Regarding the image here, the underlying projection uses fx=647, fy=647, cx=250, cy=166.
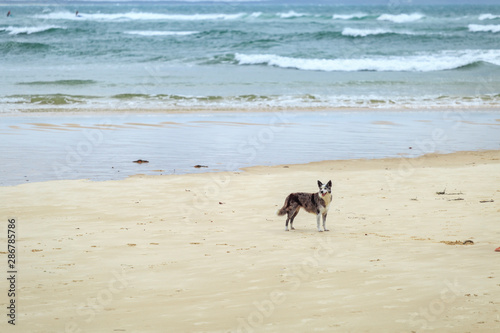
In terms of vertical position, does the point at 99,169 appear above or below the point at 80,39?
below

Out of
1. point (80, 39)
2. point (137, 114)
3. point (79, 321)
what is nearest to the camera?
point (79, 321)

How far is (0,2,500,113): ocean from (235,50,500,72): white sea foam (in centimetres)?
6

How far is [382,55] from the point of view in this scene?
44.2 metres

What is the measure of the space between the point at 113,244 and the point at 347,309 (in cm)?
355

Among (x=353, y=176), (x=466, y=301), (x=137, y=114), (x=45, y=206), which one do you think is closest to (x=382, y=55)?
(x=137, y=114)

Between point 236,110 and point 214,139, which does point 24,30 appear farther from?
point 214,139

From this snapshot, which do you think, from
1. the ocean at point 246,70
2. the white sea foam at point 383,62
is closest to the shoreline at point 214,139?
the ocean at point 246,70

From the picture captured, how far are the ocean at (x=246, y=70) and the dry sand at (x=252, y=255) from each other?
1375 centimetres

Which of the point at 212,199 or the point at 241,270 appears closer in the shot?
the point at 241,270

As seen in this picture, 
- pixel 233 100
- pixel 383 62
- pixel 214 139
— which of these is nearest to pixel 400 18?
pixel 383 62

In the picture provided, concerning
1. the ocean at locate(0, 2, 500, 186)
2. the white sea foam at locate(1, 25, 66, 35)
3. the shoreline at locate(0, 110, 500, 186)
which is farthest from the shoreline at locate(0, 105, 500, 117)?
the white sea foam at locate(1, 25, 66, 35)

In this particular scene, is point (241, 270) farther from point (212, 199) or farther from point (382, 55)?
point (382, 55)

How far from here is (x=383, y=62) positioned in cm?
4016

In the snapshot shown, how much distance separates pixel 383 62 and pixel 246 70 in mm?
8743
